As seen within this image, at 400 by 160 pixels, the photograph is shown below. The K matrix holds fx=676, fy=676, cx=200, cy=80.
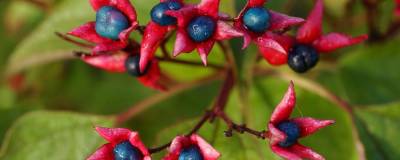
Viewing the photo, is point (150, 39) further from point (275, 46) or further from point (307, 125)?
point (307, 125)

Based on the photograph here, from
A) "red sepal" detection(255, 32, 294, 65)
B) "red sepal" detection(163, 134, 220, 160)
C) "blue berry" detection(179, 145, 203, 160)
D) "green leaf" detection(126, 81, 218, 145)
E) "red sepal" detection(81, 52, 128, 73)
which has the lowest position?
"green leaf" detection(126, 81, 218, 145)

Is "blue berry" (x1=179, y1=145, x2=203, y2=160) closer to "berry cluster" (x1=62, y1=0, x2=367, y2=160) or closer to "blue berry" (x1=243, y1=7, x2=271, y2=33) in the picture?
"berry cluster" (x1=62, y1=0, x2=367, y2=160)

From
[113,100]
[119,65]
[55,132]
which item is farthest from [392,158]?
[113,100]

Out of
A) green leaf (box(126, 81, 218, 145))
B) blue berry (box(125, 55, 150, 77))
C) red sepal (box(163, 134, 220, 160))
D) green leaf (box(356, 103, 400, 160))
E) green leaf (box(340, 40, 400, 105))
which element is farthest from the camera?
green leaf (box(126, 81, 218, 145))

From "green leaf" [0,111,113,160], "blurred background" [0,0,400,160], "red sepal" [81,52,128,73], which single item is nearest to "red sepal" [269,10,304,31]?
"blurred background" [0,0,400,160]

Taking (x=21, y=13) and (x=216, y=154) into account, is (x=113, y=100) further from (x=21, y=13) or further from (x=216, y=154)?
(x=216, y=154)

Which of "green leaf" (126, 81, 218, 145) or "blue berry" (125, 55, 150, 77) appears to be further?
"green leaf" (126, 81, 218, 145)

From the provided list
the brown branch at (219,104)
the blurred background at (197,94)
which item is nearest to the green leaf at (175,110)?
the blurred background at (197,94)
